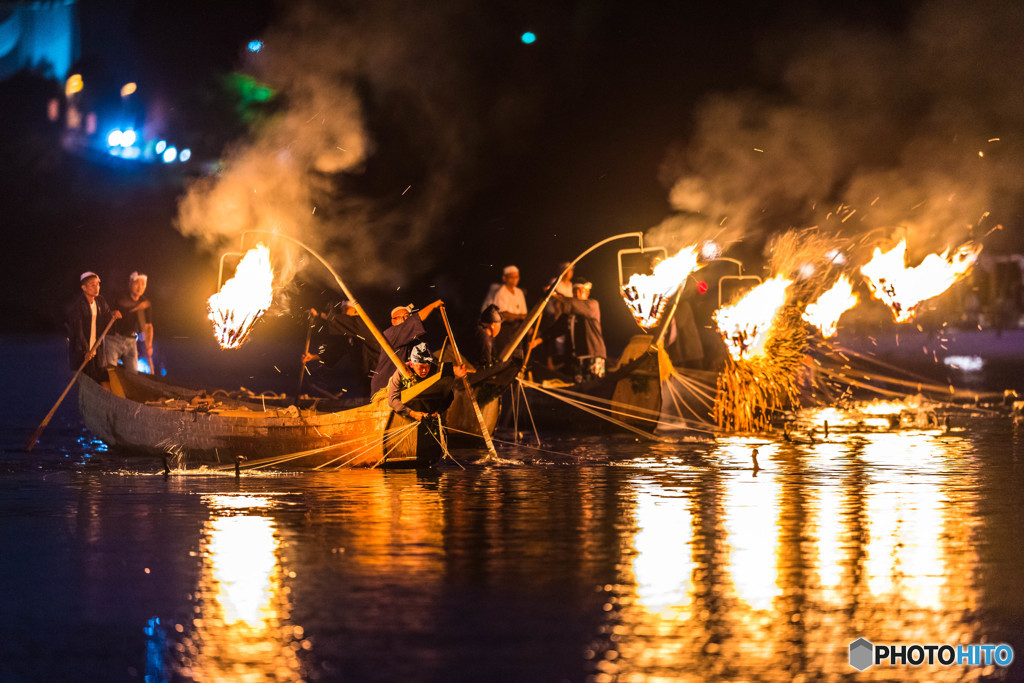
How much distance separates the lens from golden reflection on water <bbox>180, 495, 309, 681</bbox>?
604 centimetres

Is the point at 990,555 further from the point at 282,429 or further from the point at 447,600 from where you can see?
the point at 282,429

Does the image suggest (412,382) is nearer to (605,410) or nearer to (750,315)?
(605,410)

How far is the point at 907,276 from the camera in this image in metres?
17.8

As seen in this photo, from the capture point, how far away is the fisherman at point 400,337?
13828 mm

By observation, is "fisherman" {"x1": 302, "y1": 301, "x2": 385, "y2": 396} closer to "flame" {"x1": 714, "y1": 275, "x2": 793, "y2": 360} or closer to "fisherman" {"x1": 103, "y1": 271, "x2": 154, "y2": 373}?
"fisherman" {"x1": 103, "y1": 271, "x2": 154, "y2": 373}

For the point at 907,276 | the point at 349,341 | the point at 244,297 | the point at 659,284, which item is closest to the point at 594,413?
the point at 659,284

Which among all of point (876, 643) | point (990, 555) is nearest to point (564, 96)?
point (990, 555)

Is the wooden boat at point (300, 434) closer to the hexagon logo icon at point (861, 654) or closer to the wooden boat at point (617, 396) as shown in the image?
the wooden boat at point (617, 396)

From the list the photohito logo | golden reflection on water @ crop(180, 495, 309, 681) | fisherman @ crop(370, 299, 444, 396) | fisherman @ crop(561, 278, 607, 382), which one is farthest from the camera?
fisherman @ crop(561, 278, 607, 382)

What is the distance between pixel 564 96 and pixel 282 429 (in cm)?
1776

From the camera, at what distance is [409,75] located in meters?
27.4

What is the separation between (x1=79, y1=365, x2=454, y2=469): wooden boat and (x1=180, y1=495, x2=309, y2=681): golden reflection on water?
3.19m

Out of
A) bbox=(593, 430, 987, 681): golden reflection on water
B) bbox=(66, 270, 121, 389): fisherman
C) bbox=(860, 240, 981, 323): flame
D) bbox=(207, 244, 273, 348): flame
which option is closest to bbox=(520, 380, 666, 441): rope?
bbox=(207, 244, 273, 348): flame

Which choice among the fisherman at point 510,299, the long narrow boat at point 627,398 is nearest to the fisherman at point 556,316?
the fisherman at point 510,299
